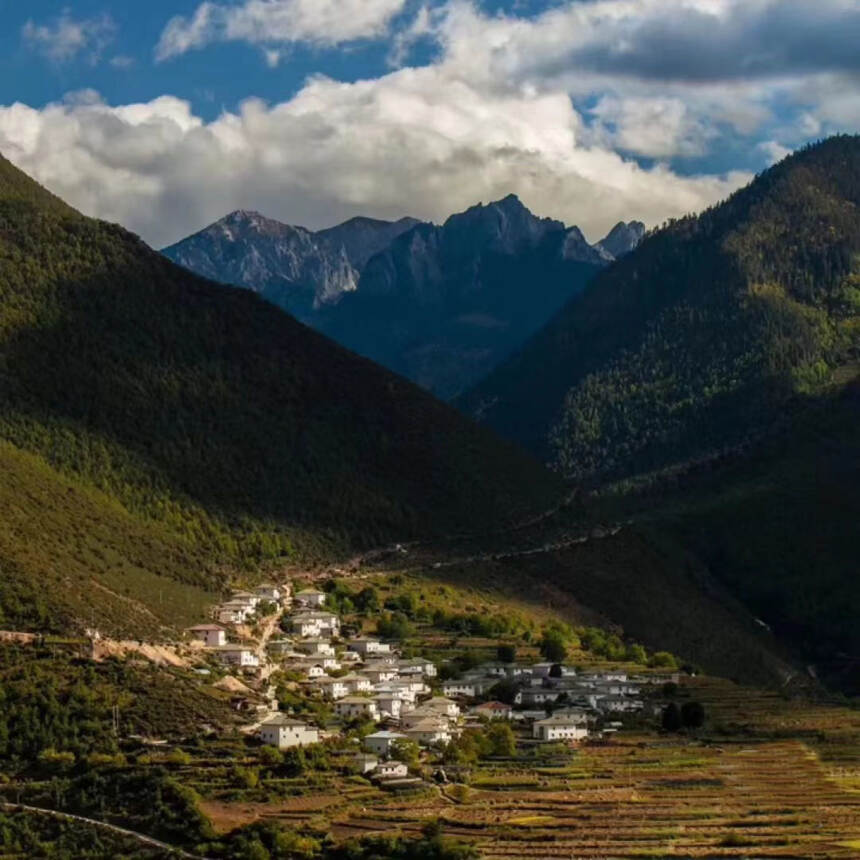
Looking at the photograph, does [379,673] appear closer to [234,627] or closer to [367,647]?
[367,647]

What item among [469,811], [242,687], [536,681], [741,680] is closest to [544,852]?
[469,811]

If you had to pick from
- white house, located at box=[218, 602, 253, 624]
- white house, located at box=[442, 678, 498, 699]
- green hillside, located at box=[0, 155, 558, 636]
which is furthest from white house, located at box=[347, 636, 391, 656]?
green hillside, located at box=[0, 155, 558, 636]

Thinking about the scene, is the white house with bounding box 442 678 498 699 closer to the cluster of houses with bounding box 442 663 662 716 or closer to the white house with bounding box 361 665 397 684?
the cluster of houses with bounding box 442 663 662 716

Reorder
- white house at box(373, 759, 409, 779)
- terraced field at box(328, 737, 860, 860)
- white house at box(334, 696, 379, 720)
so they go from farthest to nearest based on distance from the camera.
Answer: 1. white house at box(334, 696, 379, 720)
2. white house at box(373, 759, 409, 779)
3. terraced field at box(328, 737, 860, 860)

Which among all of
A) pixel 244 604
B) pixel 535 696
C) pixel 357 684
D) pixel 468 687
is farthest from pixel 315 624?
pixel 535 696

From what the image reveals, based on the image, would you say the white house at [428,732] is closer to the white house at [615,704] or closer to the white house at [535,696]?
the white house at [535,696]

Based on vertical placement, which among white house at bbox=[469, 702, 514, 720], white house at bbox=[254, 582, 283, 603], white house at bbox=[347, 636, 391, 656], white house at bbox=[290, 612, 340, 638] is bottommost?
white house at bbox=[469, 702, 514, 720]
